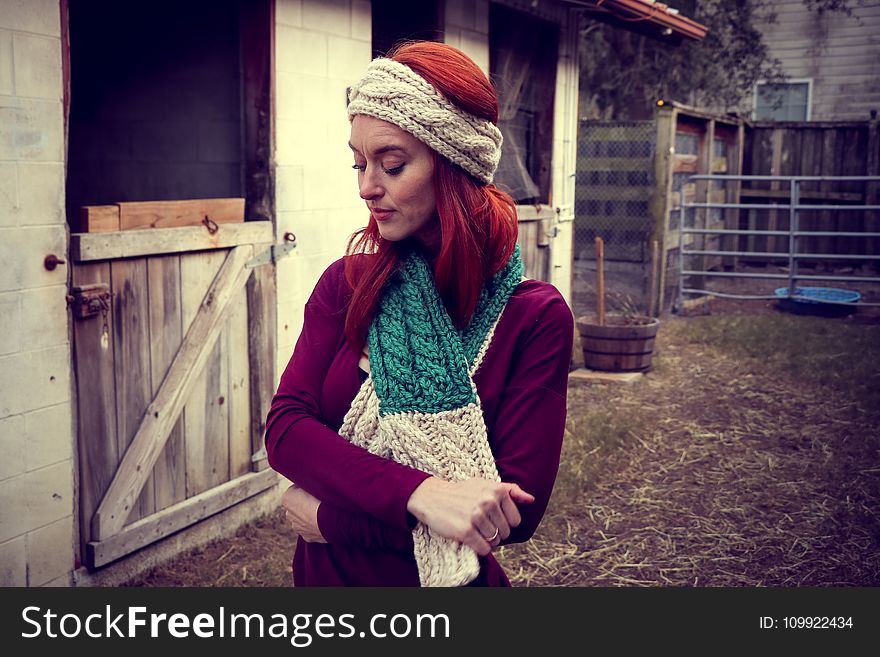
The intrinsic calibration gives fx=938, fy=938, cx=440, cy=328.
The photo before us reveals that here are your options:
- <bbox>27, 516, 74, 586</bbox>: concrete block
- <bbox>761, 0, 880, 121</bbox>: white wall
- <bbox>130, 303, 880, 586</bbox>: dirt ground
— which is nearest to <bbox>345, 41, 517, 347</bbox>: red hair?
<bbox>27, 516, 74, 586</bbox>: concrete block

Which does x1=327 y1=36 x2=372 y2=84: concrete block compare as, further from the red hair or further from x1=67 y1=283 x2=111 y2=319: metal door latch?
the red hair

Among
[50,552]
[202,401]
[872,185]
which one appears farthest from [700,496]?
[872,185]

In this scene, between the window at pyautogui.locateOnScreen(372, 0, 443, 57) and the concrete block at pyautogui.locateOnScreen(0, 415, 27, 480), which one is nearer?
the concrete block at pyautogui.locateOnScreen(0, 415, 27, 480)

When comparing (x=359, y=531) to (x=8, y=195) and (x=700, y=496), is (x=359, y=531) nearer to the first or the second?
(x=8, y=195)

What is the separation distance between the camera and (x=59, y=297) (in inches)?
138

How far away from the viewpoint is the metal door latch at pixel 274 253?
4.74 meters

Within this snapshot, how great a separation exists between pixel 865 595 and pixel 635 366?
457 cm

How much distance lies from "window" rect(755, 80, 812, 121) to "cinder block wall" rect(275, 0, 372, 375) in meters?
14.9

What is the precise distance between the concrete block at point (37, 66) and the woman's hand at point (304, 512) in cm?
223

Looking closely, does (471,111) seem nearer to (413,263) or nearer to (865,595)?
(413,263)

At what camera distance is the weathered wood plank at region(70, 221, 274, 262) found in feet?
11.9

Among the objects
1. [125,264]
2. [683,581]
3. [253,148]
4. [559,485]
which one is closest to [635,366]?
[559,485]

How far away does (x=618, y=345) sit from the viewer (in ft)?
26.7

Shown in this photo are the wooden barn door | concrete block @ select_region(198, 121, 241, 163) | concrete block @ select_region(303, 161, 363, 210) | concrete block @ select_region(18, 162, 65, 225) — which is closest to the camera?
concrete block @ select_region(18, 162, 65, 225)
